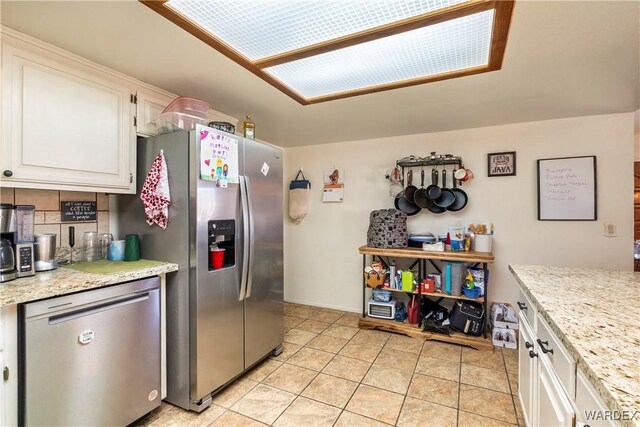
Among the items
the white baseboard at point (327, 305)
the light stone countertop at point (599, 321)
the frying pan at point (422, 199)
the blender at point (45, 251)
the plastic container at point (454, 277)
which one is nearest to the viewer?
the light stone countertop at point (599, 321)

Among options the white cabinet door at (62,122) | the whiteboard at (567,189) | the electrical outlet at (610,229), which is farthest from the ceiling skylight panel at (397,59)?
the electrical outlet at (610,229)

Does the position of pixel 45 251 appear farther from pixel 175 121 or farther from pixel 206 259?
pixel 175 121

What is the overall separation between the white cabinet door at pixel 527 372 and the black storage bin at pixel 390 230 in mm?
1450

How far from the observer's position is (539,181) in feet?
9.12

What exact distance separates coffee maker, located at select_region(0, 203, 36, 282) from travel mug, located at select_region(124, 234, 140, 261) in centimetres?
45

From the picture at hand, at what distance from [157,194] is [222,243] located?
520 mm

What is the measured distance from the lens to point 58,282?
4.60 feet

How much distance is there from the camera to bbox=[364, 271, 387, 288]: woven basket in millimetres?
3066

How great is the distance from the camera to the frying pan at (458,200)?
302cm

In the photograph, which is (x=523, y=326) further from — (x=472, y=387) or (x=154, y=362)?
(x=154, y=362)

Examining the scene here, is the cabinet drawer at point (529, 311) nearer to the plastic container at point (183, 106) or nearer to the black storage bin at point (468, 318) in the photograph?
the black storage bin at point (468, 318)

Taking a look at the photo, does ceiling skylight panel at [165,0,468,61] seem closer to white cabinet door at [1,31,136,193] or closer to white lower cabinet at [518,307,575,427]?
white cabinet door at [1,31,136,193]

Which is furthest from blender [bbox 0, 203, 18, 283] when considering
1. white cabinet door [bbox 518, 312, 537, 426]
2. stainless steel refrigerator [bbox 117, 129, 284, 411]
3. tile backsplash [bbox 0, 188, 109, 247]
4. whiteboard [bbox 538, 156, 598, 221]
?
whiteboard [bbox 538, 156, 598, 221]

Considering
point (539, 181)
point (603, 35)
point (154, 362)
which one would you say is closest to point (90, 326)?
point (154, 362)
